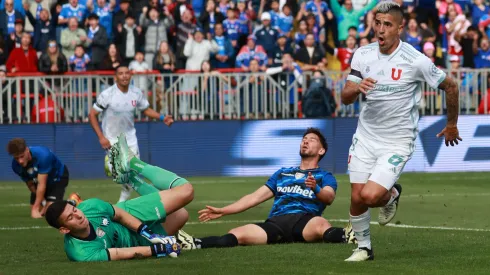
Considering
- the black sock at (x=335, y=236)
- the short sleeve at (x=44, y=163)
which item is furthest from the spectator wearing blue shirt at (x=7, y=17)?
the black sock at (x=335, y=236)

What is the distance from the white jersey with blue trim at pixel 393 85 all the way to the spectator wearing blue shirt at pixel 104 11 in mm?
16212

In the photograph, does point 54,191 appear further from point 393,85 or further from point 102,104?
point 393,85

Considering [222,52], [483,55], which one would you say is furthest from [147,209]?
[483,55]

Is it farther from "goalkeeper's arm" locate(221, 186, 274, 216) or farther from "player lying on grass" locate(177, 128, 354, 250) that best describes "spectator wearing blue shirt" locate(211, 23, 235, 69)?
"goalkeeper's arm" locate(221, 186, 274, 216)

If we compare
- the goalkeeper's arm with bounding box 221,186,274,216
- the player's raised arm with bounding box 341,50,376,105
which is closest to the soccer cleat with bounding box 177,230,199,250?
the goalkeeper's arm with bounding box 221,186,274,216

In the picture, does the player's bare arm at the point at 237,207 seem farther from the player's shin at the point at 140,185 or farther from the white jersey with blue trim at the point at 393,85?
the white jersey with blue trim at the point at 393,85

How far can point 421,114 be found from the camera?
2502 centimetres

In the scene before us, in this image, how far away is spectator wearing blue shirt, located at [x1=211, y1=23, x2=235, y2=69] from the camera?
1029 inches

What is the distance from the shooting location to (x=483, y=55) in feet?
88.4

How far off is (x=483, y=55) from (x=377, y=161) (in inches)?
647

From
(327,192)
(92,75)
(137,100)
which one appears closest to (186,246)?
(327,192)

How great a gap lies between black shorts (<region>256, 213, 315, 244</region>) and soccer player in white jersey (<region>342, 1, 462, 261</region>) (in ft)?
5.35

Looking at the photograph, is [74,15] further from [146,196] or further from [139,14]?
[146,196]

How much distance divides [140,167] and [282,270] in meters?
2.93
